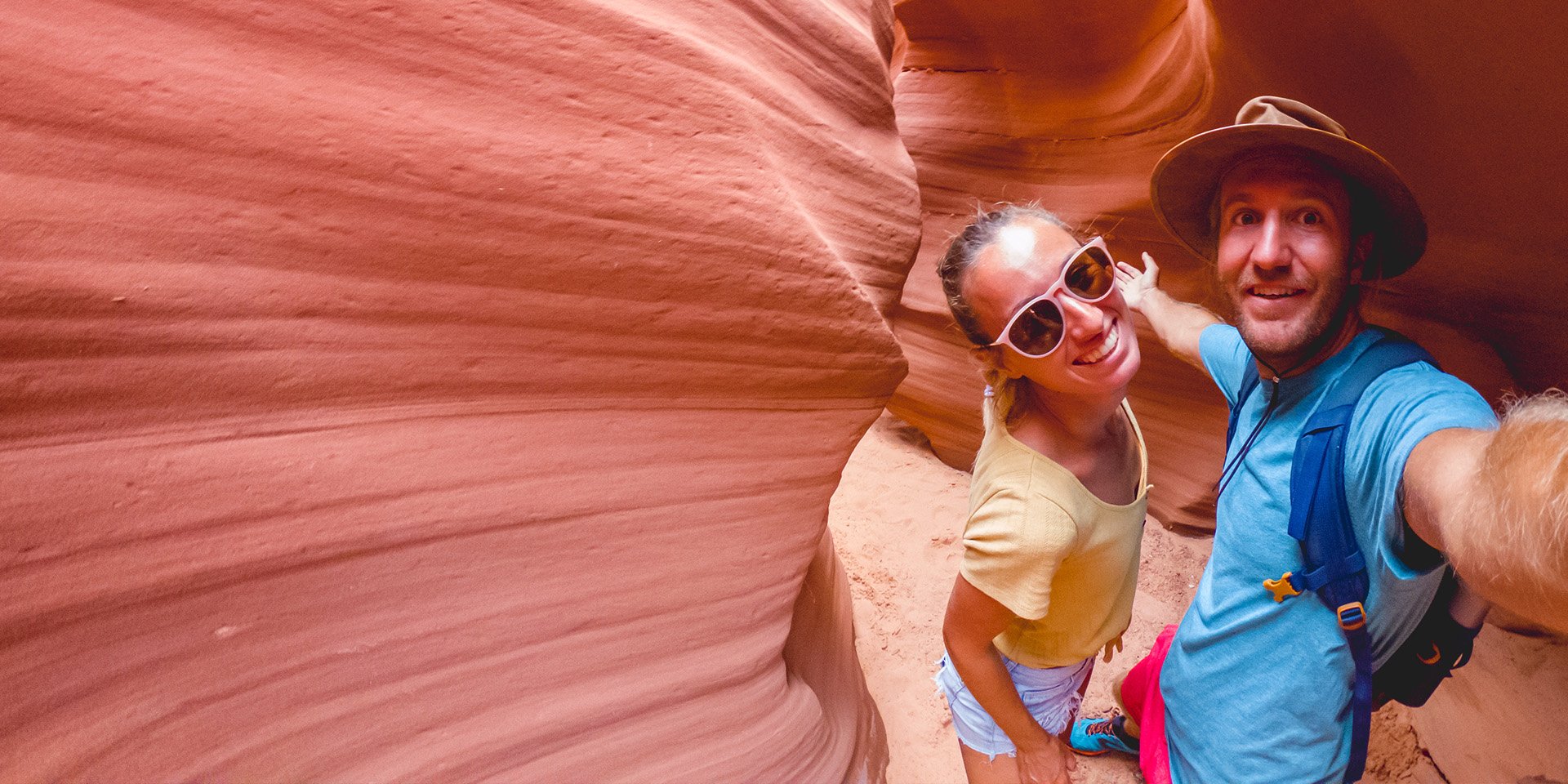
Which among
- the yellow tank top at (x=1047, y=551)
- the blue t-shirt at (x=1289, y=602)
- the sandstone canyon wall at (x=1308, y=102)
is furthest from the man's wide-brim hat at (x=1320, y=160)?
the yellow tank top at (x=1047, y=551)

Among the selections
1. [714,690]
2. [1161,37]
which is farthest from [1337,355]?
[1161,37]

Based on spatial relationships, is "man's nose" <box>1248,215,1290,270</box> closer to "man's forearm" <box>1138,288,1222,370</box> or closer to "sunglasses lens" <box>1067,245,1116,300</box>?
"sunglasses lens" <box>1067,245,1116,300</box>

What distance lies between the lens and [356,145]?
2.94ft

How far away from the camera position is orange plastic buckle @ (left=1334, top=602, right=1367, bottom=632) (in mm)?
1130

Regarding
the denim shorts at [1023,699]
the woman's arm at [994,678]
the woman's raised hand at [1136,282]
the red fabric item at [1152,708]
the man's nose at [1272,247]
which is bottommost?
the red fabric item at [1152,708]

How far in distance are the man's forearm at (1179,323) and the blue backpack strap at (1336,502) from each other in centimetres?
71

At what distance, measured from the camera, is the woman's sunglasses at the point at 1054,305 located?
1275mm

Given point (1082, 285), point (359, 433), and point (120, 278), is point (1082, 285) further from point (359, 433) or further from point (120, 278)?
point (120, 278)

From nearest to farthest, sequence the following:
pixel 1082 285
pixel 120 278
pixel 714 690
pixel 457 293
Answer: pixel 120 278
pixel 457 293
pixel 1082 285
pixel 714 690

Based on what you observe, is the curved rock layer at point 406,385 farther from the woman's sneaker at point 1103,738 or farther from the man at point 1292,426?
the woman's sneaker at point 1103,738

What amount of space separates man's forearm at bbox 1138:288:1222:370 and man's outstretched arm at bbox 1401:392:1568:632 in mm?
1156

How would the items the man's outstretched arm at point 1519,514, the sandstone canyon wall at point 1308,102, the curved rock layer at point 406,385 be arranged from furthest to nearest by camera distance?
the sandstone canyon wall at point 1308,102 < the curved rock layer at point 406,385 < the man's outstretched arm at point 1519,514

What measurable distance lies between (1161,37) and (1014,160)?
882 millimetres

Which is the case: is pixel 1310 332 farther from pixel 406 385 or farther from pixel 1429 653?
pixel 406 385
